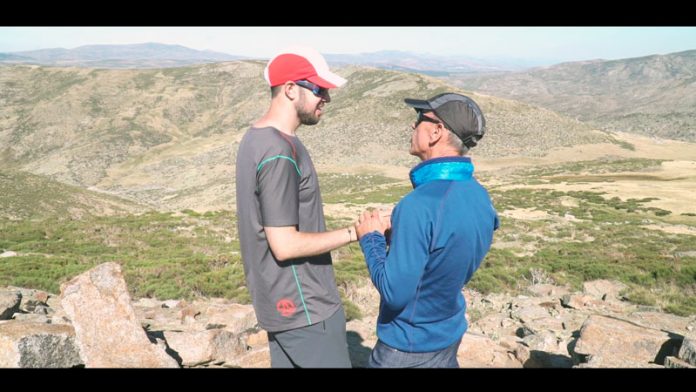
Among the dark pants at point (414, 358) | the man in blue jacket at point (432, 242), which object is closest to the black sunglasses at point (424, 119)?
the man in blue jacket at point (432, 242)

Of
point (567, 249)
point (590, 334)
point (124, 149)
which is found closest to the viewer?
point (590, 334)

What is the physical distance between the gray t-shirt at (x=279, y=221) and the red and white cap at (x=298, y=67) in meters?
0.35

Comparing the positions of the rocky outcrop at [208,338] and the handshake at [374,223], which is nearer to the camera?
the handshake at [374,223]

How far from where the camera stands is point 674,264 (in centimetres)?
1511

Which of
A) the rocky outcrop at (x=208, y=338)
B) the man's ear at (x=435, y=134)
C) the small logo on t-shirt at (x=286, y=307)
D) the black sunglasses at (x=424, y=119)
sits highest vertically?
the black sunglasses at (x=424, y=119)

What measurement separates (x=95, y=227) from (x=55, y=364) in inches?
831

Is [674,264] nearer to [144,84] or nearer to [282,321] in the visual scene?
[282,321]

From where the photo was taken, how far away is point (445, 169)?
2557mm

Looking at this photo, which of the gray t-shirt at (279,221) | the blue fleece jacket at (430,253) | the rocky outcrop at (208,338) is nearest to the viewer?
the blue fleece jacket at (430,253)

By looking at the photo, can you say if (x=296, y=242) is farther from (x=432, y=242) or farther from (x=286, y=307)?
(x=432, y=242)

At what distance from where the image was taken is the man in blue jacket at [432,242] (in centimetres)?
241

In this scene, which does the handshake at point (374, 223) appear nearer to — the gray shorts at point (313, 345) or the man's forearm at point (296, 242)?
the man's forearm at point (296, 242)

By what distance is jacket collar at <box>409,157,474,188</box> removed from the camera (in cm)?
255
